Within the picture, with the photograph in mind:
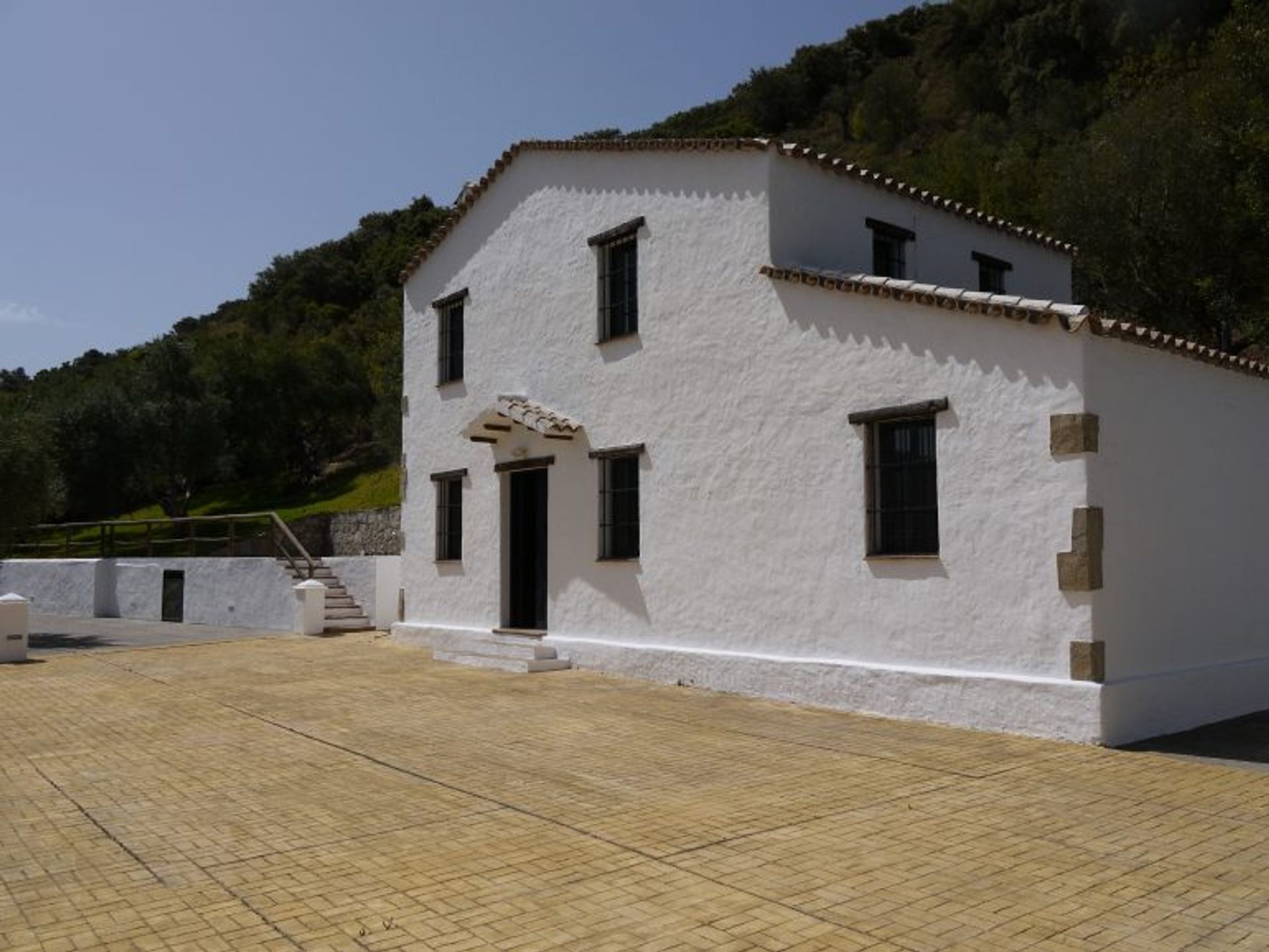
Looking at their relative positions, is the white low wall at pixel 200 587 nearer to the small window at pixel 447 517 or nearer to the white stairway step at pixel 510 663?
the small window at pixel 447 517

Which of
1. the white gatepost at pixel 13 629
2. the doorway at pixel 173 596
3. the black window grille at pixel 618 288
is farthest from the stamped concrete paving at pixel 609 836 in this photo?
the doorway at pixel 173 596

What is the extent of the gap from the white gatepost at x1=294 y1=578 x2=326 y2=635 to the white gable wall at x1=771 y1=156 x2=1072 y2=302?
37.8ft

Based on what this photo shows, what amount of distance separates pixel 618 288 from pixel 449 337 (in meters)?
4.24

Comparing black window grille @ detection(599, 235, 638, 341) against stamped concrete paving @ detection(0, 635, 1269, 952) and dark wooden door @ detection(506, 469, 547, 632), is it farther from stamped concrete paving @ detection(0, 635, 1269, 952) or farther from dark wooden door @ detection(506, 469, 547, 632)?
stamped concrete paving @ detection(0, 635, 1269, 952)

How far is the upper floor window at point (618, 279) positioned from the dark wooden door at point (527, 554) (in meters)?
2.52

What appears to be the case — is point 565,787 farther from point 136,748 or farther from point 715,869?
point 136,748

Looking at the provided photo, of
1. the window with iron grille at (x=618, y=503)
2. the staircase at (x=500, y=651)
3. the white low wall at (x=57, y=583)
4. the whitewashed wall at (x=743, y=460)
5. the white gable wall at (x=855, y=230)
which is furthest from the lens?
the white low wall at (x=57, y=583)

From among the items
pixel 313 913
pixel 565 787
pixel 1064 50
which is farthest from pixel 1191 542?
pixel 1064 50

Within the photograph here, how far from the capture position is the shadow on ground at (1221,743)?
26.2ft

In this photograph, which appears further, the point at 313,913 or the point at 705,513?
the point at 705,513

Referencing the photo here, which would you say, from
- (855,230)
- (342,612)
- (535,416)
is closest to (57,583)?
(342,612)

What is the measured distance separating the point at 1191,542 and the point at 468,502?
9.79m

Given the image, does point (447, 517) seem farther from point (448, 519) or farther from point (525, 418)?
point (525, 418)

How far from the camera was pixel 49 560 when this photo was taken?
86.9ft
